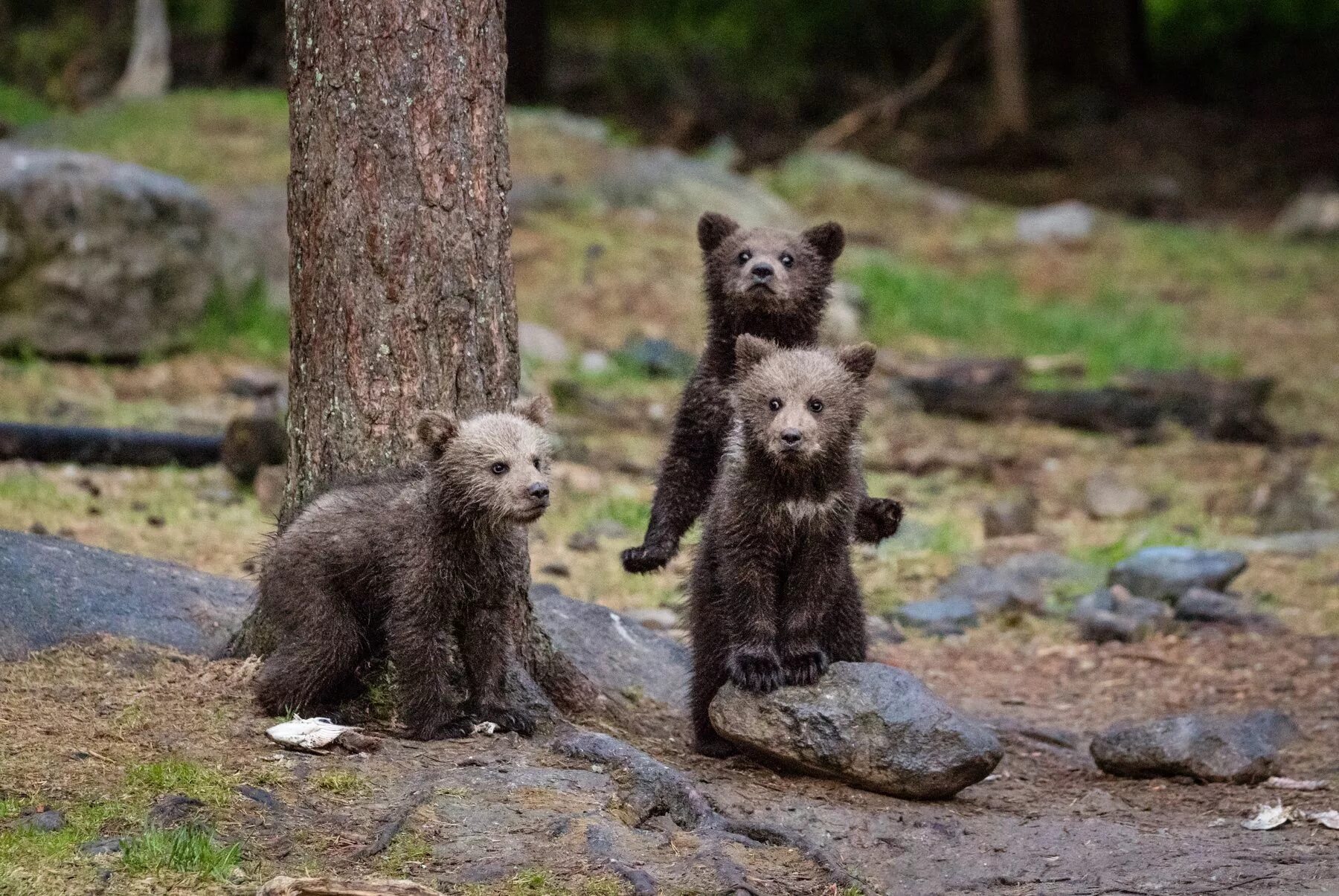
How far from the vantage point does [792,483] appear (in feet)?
19.7

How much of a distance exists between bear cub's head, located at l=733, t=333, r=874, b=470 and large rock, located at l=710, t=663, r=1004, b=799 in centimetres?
84

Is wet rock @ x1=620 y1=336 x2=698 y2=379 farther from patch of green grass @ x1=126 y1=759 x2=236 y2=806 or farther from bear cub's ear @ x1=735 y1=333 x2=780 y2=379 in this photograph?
patch of green grass @ x1=126 y1=759 x2=236 y2=806

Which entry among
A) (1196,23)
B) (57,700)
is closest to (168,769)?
(57,700)

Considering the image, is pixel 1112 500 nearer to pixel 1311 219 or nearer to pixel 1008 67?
pixel 1311 219

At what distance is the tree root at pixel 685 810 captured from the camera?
208 inches

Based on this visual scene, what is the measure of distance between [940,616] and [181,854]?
5.56 m

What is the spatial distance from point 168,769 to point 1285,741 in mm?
4667

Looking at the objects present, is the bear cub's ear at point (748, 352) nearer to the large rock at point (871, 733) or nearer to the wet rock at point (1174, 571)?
the large rock at point (871, 733)

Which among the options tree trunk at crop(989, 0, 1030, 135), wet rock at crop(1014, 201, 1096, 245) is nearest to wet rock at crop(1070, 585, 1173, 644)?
wet rock at crop(1014, 201, 1096, 245)

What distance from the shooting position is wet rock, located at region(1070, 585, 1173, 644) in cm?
905

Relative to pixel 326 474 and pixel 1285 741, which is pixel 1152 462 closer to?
pixel 1285 741

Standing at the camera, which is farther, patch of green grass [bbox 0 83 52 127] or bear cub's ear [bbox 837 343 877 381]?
patch of green grass [bbox 0 83 52 127]

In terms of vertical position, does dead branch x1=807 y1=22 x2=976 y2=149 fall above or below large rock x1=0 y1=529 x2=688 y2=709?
above

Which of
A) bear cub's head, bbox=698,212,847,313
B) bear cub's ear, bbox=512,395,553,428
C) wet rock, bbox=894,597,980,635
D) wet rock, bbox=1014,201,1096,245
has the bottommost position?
wet rock, bbox=894,597,980,635
